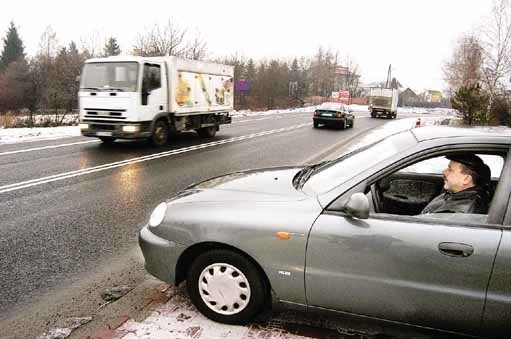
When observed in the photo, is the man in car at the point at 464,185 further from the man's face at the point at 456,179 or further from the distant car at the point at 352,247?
the distant car at the point at 352,247

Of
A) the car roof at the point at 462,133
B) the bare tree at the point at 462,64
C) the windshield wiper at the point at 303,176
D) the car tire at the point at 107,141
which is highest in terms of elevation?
the bare tree at the point at 462,64

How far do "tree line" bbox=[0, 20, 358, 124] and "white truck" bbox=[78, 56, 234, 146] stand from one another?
11.0 m

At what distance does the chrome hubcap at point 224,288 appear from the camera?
296cm

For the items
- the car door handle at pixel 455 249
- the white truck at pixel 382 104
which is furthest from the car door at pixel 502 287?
the white truck at pixel 382 104

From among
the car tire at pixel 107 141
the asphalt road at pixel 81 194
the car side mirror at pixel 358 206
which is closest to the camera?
the car side mirror at pixel 358 206

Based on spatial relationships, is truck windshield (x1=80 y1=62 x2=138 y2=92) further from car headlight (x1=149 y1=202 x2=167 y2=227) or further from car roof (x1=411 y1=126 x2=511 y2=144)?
car roof (x1=411 y1=126 x2=511 y2=144)

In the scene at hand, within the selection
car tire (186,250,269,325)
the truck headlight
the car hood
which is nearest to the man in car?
the car hood

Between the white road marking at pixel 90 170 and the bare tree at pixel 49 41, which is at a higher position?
the bare tree at pixel 49 41

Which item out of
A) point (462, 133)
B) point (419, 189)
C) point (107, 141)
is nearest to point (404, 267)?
point (462, 133)

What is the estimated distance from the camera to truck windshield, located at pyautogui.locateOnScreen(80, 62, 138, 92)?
12281 mm

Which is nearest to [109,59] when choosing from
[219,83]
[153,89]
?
[153,89]

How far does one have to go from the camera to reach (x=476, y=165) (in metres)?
3.11

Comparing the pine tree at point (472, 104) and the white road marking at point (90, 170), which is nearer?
the white road marking at point (90, 170)

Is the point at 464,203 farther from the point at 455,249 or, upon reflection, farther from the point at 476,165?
the point at 455,249
